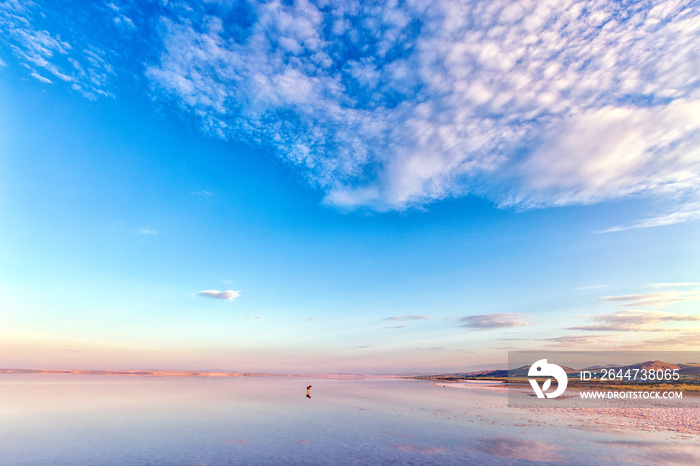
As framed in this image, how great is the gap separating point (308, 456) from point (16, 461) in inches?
678

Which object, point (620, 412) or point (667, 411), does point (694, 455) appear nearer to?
point (620, 412)

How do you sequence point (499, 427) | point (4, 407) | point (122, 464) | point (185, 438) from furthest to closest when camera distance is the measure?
point (4, 407) → point (499, 427) → point (185, 438) → point (122, 464)

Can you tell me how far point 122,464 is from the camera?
20312 millimetres

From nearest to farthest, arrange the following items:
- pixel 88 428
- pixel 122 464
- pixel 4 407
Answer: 1. pixel 122 464
2. pixel 88 428
3. pixel 4 407

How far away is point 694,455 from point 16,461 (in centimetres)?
4299

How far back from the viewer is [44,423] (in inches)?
1270

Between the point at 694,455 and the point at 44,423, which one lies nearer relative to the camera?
the point at 694,455

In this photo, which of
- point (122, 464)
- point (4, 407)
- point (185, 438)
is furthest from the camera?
point (4, 407)

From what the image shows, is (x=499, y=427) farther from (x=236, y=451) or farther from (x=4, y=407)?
(x=4, y=407)

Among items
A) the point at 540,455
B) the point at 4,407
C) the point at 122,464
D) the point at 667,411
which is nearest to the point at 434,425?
the point at 540,455

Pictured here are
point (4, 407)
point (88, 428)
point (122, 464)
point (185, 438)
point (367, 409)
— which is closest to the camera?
point (122, 464)

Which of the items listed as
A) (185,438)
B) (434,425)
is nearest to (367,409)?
(434,425)

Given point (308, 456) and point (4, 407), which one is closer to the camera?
point (308, 456)

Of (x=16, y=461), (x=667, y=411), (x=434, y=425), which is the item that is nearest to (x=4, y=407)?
(x=16, y=461)
